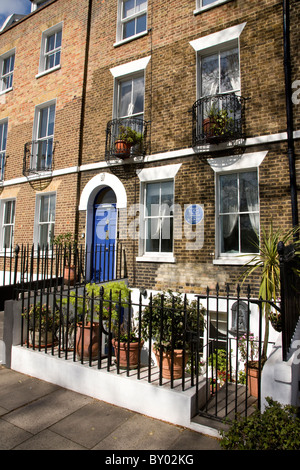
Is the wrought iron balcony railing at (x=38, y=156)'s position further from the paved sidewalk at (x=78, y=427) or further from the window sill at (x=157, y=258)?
the paved sidewalk at (x=78, y=427)

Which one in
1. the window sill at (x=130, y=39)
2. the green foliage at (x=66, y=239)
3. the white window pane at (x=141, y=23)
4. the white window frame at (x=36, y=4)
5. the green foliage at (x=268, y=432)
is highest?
the white window frame at (x=36, y=4)

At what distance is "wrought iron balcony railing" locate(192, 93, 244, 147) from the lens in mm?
7039

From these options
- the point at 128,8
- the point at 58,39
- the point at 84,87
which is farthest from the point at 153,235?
the point at 58,39

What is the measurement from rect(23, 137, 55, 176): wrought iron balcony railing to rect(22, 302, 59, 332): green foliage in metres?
6.27

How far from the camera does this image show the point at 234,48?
7.70 meters

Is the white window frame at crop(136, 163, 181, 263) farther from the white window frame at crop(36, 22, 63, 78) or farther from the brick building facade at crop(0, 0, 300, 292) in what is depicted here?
the white window frame at crop(36, 22, 63, 78)

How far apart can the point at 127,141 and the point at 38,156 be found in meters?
4.28

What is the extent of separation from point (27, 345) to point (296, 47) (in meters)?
8.01

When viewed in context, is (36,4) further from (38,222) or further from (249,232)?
(249,232)

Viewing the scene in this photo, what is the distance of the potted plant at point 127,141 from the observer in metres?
8.41

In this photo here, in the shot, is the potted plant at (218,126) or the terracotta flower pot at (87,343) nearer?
the terracotta flower pot at (87,343)

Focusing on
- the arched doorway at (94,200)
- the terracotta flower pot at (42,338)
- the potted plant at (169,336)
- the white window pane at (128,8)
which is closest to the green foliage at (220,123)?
→ the arched doorway at (94,200)

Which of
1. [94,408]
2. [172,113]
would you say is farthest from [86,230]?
[94,408]
